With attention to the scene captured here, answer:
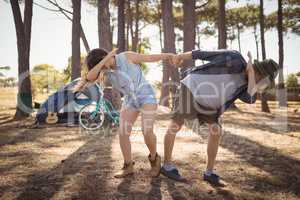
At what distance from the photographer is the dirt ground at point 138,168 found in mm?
3611

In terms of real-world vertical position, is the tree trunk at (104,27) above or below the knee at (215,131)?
above

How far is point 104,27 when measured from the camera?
10.7 metres

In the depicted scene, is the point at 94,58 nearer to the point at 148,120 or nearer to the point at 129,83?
the point at 129,83

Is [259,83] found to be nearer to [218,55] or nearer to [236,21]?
[218,55]

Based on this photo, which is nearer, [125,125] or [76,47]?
[125,125]

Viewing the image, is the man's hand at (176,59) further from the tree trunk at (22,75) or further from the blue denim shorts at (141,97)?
the tree trunk at (22,75)

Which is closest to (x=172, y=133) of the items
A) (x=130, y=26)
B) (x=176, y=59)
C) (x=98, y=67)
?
(x=176, y=59)

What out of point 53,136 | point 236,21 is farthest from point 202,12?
point 53,136

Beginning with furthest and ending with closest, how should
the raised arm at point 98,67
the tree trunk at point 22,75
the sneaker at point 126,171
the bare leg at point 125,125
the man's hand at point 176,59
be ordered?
the tree trunk at point 22,75
the sneaker at point 126,171
the bare leg at point 125,125
the man's hand at point 176,59
the raised arm at point 98,67

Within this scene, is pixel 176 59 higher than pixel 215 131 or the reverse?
higher

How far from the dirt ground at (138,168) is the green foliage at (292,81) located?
21495 mm

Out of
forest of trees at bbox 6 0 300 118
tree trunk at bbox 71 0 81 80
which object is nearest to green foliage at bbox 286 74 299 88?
forest of trees at bbox 6 0 300 118

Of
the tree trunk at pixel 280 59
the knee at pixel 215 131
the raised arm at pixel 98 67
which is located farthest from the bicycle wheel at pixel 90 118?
the tree trunk at pixel 280 59

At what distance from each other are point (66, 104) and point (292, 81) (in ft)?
73.5
